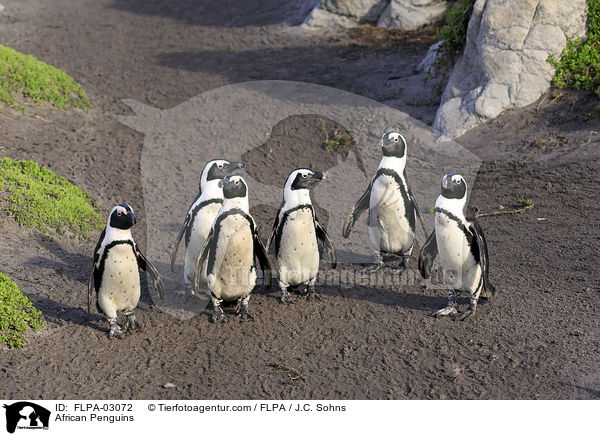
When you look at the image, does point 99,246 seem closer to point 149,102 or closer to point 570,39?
point 149,102

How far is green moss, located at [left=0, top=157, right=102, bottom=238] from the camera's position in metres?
6.86

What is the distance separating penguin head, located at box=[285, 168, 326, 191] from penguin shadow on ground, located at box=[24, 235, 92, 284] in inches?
81.7

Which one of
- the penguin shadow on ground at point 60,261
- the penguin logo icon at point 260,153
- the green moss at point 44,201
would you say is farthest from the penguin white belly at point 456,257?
the green moss at point 44,201

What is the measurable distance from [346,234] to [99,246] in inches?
90.9

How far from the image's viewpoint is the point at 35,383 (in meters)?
4.72

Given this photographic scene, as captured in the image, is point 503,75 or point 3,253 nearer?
point 3,253

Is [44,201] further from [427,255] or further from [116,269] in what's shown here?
[427,255]

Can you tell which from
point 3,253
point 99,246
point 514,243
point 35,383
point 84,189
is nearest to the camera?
point 35,383

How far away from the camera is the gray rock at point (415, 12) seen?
1370cm

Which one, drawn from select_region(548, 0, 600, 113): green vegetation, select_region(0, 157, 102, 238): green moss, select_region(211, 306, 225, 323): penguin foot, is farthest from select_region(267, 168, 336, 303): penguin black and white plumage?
select_region(548, 0, 600, 113): green vegetation

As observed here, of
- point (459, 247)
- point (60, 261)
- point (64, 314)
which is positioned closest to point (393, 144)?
point (459, 247)

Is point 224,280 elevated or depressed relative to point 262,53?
depressed

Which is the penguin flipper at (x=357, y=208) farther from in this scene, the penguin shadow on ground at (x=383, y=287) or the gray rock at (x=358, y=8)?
the gray rock at (x=358, y=8)

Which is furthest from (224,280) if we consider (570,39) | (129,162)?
(570,39)
